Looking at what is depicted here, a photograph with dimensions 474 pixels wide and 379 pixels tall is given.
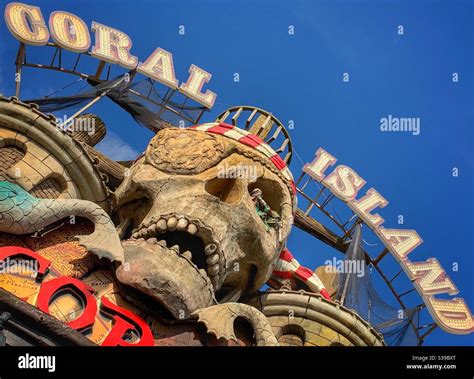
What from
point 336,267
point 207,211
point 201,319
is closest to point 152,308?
point 201,319

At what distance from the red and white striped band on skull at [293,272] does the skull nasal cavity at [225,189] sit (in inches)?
201

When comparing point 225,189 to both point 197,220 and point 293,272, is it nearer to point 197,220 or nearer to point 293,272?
point 197,220

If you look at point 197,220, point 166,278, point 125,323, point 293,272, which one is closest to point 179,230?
point 197,220

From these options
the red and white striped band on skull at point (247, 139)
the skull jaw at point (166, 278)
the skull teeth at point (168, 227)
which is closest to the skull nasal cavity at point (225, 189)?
the skull teeth at point (168, 227)

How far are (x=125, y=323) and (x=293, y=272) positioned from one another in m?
8.77

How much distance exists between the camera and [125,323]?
14.5 metres

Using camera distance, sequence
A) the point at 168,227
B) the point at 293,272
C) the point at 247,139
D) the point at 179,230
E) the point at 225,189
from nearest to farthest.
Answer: the point at 168,227
the point at 179,230
the point at 225,189
the point at 247,139
the point at 293,272

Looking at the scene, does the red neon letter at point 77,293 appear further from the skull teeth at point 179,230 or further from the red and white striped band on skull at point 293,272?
the red and white striped band on skull at point 293,272

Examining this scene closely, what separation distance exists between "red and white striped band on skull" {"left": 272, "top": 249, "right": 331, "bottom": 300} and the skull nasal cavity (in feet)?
16.7

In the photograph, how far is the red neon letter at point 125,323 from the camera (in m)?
14.2

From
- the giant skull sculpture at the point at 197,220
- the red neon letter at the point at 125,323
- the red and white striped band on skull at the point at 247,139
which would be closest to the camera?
the red neon letter at the point at 125,323
